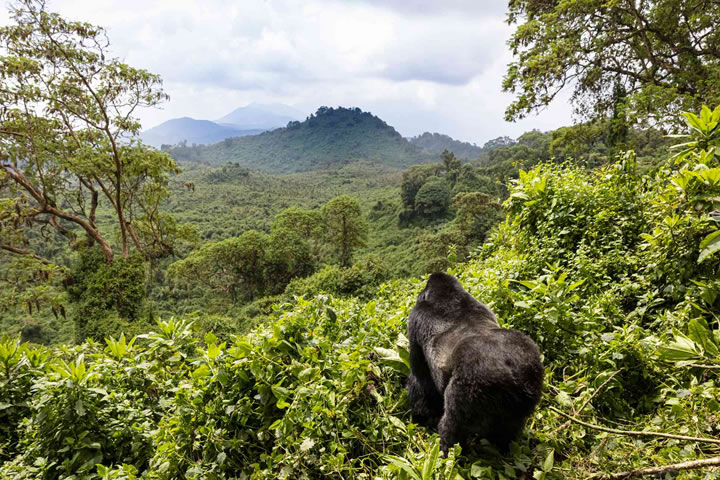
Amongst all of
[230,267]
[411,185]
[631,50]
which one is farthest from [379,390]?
[411,185]

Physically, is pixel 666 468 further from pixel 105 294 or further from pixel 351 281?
pixel 351 281

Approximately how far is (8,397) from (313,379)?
8.08 feet

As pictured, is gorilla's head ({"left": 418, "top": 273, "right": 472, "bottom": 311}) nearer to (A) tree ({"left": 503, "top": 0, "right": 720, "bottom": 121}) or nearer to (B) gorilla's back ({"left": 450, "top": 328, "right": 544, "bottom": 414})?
(B) gorilla's back ({"left": 450, "top": 328, "right": 544, "bottom": 414})

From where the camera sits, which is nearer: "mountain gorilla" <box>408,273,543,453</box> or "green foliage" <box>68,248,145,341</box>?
"mountain gorilla" <box>408,273,543,453</box>

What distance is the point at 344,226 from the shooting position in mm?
29688

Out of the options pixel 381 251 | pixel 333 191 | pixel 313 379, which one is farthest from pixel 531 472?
pixel 333 191

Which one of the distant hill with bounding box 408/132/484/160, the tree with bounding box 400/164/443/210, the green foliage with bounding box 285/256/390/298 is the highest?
the distant hill with bounding box 408/132/484/160

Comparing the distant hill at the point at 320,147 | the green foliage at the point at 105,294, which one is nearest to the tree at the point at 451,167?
the green foliage at the point at 105,294

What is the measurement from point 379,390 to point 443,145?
6453 inches

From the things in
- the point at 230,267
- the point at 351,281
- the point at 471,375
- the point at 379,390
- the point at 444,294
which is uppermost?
the point at 444,294

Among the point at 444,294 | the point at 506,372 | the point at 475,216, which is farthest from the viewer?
the point at 475,216

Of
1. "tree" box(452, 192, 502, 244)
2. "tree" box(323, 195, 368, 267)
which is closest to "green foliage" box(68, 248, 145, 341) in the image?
"tree" box(323, 195, 368, 267)

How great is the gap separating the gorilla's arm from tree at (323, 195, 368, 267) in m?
27.4

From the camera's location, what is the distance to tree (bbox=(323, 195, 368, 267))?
1155 inches
